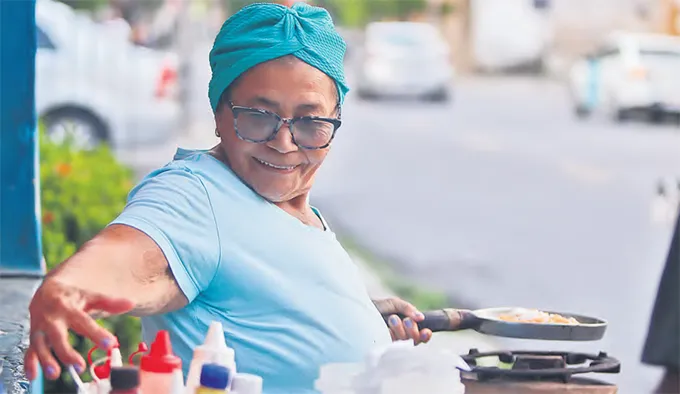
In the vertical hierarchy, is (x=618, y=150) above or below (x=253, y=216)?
below

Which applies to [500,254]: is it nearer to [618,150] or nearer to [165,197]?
[618,150]

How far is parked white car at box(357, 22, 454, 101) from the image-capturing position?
19.6 metres

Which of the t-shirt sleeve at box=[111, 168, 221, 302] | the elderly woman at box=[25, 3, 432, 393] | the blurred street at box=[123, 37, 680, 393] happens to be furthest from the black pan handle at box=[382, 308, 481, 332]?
the blurred street at box=[123, 37, 680, 393]

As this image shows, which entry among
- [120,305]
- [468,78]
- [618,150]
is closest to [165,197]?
[120,305]

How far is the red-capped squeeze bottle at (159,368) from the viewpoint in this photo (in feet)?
5.42

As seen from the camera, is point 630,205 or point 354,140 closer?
point 630,205

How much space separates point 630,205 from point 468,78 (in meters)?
14.4

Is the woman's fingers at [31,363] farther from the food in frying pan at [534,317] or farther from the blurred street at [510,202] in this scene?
the blurred street at [510,202]

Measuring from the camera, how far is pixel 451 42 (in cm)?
2708

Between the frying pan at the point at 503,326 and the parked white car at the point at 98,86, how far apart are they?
395 inches

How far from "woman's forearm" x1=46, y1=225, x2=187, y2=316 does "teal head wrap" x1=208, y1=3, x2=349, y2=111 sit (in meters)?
0.36

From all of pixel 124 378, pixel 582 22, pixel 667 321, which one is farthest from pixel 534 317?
pixel 582 22

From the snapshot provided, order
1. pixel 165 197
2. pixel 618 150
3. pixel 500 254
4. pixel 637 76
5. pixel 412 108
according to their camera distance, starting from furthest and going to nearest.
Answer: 1. pixel 412 108
2. pixel 637 76
3. pixel 618 150
4. pixel 500 254
5. pixel 165 197

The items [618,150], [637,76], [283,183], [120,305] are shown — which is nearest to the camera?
[120,305]
